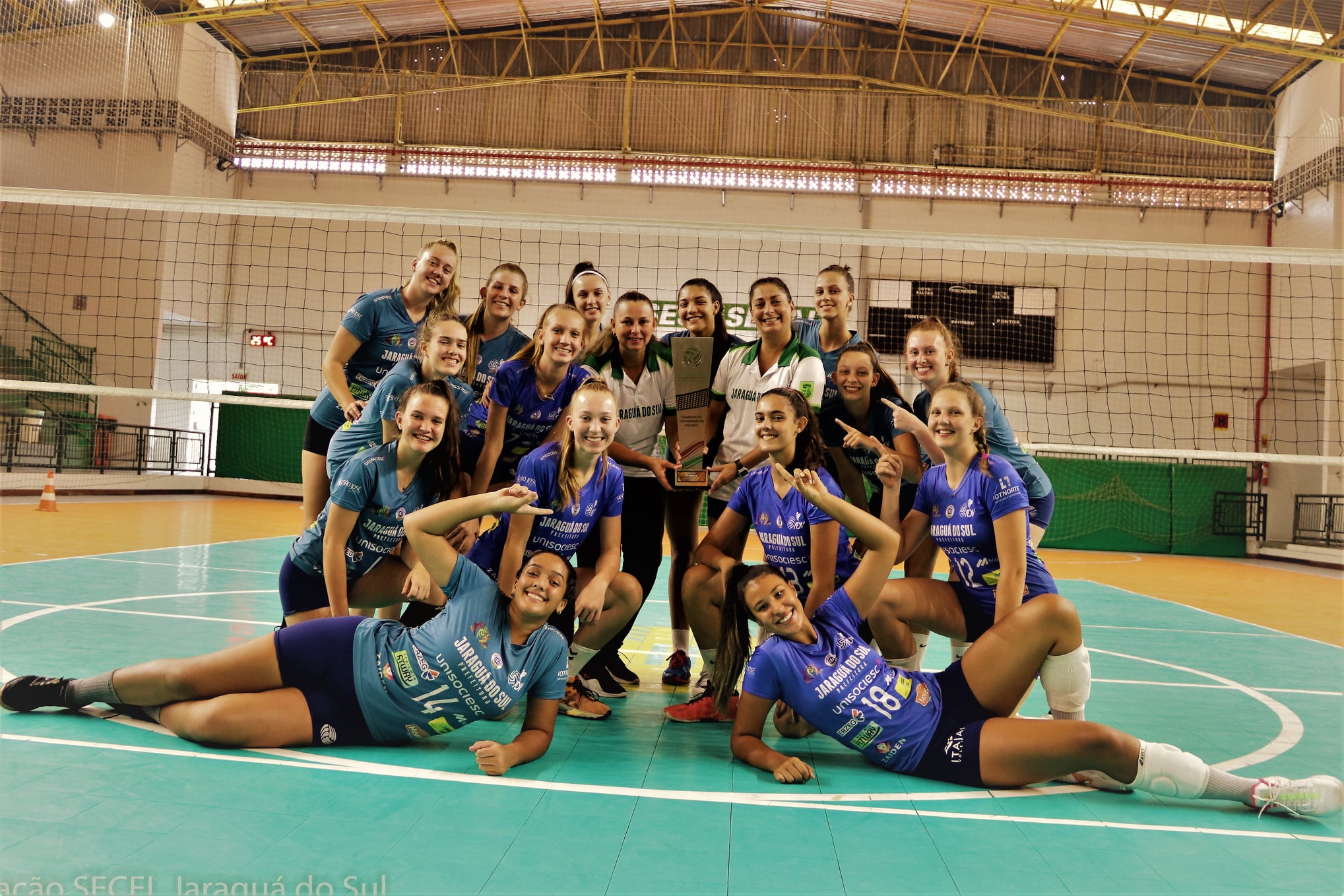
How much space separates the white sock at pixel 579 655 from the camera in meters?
3.76

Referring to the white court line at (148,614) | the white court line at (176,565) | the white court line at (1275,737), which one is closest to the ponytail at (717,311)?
the white court line at (1275,737)

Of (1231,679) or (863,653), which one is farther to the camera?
(1231,679)

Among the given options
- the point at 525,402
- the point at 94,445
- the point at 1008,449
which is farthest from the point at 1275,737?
the point at 94,445

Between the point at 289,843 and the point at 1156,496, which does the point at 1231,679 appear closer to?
the point at 289,843

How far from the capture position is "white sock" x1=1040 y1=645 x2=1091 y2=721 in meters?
3.10

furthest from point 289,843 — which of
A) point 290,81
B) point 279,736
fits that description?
point 290,81

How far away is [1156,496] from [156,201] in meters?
16.6

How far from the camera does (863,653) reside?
10.1 feet

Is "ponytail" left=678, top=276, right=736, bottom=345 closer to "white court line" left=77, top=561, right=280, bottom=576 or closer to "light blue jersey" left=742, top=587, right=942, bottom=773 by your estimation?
"light blue jersey" left=742, top=587, right=942, bottom=773

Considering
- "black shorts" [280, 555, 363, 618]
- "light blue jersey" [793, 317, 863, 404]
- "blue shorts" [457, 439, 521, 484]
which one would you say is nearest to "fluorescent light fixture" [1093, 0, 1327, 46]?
"light blue jersey" [793, 317, 863, 404]

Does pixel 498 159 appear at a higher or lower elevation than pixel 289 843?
higher

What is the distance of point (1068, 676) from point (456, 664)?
2.15 metres

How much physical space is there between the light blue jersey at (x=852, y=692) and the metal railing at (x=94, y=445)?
41.1 feet

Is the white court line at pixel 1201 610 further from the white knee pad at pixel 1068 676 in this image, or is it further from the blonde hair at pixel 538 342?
the blonde hair at pixel 538 342
